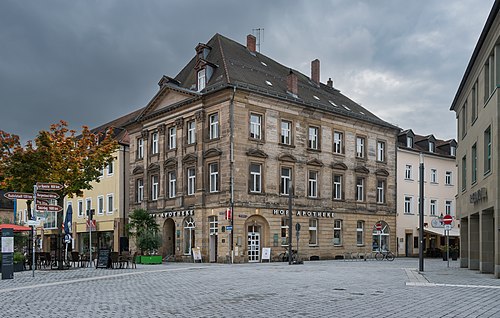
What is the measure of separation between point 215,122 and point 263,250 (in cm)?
967

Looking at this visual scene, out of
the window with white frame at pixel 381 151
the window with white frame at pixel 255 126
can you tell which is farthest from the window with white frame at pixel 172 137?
the window with white frame at pixel 381 151

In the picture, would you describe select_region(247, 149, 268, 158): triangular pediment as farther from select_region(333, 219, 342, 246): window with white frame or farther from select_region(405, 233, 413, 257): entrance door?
select_region(405, 233, 413, 257): entrance door

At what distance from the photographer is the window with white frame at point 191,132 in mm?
43844

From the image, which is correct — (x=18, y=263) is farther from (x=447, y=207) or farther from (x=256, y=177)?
(x=447, y=207)

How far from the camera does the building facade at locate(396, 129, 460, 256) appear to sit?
56125 millimetres

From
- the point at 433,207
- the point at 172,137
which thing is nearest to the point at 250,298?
the point at 172,137

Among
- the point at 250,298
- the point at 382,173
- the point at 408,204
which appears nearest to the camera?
the point at 250,298

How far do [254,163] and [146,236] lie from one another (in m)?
9.06

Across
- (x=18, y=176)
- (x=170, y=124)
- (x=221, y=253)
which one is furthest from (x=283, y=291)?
(x=170, y=124)

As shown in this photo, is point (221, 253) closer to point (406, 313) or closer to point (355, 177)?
point (355, 177)

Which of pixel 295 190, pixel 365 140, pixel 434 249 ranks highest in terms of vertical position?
pixel 365 140

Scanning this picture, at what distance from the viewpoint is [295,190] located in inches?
1732

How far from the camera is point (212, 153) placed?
1631 inches

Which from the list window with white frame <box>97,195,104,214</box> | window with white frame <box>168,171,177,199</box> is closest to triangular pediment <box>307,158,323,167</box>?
window with white frame <box>168,171,177,199</box>
